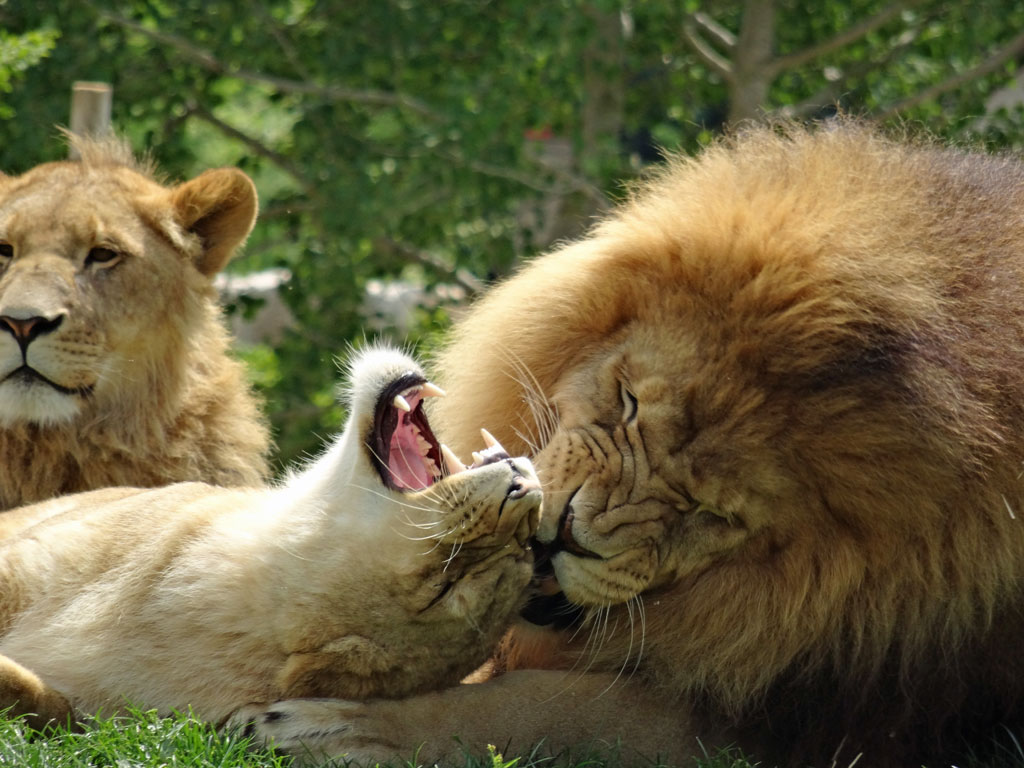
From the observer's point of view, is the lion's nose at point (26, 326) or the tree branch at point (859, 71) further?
the tree branch at point (859, 71)

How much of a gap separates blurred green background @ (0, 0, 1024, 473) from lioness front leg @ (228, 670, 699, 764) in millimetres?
3397

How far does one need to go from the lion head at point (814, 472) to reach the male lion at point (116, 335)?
5.18 feet

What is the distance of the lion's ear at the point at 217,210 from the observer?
4402 mm

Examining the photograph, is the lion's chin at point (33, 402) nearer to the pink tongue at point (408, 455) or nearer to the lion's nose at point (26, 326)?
the lion's nose at point (26, 326)

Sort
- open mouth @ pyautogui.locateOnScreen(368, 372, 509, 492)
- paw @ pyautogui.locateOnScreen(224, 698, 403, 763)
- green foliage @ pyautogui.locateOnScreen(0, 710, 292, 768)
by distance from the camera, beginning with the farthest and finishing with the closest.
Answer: open mouth @ pyautogui.locateOnScreen(368, 372, 509, 492)
paw @ pyautogui.locateOnScreen(224, 698, 403, 763)
green foliage @ pyautogui.locateOnScreen(0, 710, 292, 768)

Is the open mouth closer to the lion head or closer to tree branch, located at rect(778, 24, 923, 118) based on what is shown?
the lion head

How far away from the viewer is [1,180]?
4480mm

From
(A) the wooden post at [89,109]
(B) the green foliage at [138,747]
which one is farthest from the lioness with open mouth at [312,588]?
(A) the wooden post at [89,109]

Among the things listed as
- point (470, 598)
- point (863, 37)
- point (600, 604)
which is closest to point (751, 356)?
point (600, 604)

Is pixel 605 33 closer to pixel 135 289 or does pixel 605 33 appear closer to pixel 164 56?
→ pixel 164 56

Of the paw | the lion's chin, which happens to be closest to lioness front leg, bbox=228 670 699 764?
the paw

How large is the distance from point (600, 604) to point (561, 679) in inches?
9.3

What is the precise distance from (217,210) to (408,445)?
1851 millimetres

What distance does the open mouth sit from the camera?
2787 mm
